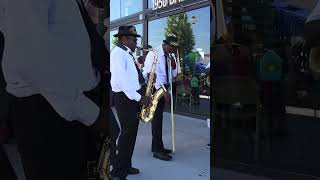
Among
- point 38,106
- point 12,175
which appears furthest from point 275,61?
point 12,175

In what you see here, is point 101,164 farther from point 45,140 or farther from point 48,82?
point 48,82

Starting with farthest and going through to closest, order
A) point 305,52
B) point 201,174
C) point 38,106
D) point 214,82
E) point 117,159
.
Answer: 1. point 117,159
2. point 201,174
3. point 214,82
4. point 305,52
5. point 38,106

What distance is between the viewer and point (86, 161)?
1.95 meters

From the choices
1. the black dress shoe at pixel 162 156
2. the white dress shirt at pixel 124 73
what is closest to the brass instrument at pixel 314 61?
the white dress shirt at pixel 124 73

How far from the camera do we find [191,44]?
8.64 metres

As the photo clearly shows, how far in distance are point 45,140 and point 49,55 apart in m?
0.34

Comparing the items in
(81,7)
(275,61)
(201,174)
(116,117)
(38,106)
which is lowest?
(201,174)

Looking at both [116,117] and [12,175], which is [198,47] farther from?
[12,175]

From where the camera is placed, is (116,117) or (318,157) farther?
(116,117)

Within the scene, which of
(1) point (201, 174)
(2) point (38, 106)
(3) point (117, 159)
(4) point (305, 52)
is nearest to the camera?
(2) point (38, 106)

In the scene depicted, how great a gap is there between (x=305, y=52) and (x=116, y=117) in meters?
3.17

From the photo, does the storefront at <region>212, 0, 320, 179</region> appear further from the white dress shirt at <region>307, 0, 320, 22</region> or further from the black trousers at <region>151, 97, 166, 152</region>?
the black trousers at <region>151, 97, 166, 152</region>

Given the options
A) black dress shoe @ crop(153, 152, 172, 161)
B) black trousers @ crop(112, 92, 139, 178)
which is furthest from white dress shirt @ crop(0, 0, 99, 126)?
black dress shoe @ crop(153, 152, 172, 161)

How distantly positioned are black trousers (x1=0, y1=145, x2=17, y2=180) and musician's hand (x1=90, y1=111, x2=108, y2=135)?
0.46 m
